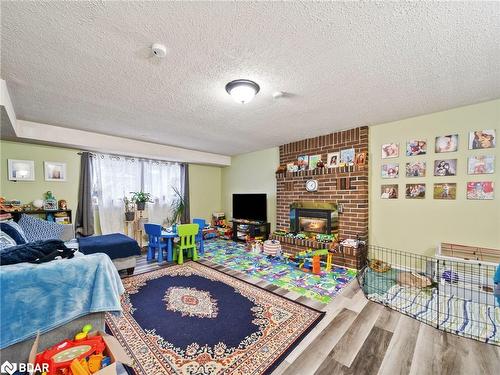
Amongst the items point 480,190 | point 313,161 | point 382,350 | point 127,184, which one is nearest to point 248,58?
point 382,350

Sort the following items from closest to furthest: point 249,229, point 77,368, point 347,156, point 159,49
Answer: point 77,368, point 159,49, point 347,156, point 249,229

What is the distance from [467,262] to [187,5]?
3.63m

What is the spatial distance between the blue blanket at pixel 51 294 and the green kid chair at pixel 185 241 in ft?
6.29

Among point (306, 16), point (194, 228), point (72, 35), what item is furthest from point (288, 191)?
point (72, 35)

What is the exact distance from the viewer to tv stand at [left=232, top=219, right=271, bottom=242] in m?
4.70

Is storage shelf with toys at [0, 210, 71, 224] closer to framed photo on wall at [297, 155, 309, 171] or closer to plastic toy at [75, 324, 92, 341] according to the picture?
plastic toy at [75, 324, 92, 341]

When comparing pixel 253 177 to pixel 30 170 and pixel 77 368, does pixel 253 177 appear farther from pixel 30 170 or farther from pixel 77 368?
pixel 77 368

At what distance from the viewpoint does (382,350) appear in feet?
5.18

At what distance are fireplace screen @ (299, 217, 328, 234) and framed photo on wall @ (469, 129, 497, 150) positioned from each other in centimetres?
219

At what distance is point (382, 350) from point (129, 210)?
4.62m

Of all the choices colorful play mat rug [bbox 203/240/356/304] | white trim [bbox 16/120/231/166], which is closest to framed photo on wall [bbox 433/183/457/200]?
colorful play mat rug [bbox 203/240/356/304]

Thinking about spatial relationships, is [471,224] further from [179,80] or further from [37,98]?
[37,98]

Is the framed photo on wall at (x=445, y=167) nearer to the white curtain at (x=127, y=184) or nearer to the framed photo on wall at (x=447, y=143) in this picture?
the framed photo on wall at (x=447, y=143)

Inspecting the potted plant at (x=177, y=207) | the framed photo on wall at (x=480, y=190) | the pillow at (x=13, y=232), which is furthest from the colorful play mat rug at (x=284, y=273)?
the pillow at (x=13, y=232)
